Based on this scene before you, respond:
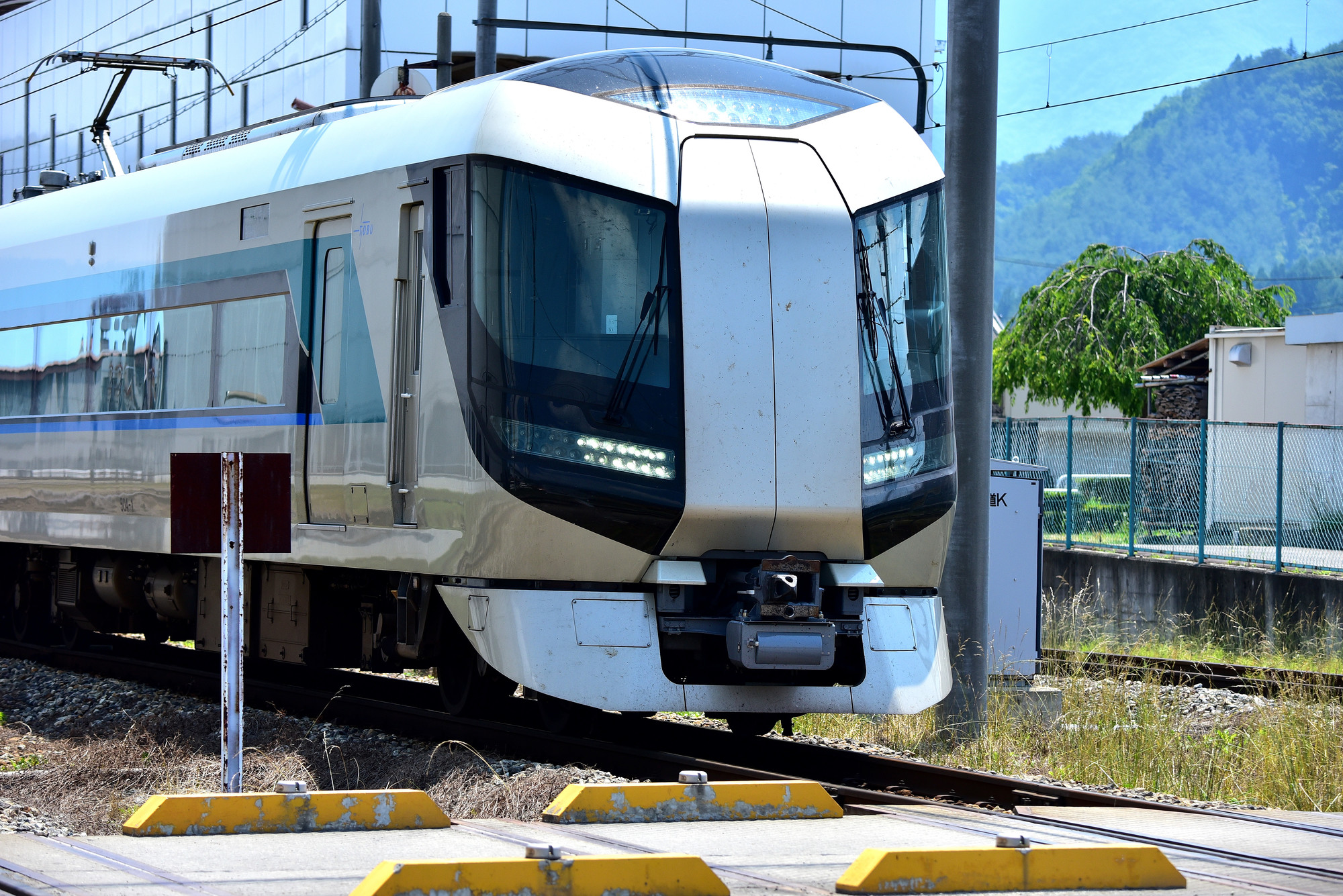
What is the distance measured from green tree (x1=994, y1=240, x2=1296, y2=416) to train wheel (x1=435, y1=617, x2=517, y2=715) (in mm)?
38723

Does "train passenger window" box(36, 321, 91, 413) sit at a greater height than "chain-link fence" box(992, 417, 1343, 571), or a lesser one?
greater

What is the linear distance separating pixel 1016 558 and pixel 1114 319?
39.5 m

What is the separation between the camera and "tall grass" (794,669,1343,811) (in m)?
8.63

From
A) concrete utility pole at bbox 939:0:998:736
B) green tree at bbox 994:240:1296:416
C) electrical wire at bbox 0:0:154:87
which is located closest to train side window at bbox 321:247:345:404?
concrete utility pole at bbox 939:0:998:736

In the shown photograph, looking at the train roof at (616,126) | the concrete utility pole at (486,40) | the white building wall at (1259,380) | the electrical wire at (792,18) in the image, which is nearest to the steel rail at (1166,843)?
the train roof at (616,126)

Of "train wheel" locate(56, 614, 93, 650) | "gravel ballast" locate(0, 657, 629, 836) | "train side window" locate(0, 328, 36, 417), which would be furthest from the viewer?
"train wheel" locate(56, 614, 93, 650)

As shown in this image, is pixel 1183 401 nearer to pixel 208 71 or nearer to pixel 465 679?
pixel 208 71

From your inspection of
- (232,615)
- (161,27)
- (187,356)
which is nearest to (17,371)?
(187,356)

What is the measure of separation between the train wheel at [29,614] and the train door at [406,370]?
704cm

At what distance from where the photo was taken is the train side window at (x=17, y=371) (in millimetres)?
13469

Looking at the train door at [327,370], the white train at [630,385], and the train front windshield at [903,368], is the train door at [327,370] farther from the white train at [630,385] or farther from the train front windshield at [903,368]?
the train front windshield at [903,368]

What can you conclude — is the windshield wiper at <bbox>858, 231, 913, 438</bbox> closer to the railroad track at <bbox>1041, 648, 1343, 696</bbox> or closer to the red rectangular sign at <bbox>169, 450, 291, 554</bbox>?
the red rectangular sign at <bbox>169, 450, 291, 554</bbox>

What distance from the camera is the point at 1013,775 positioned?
28.1 ft

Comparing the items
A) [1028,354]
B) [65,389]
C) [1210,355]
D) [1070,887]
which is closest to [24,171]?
[1028,354]
